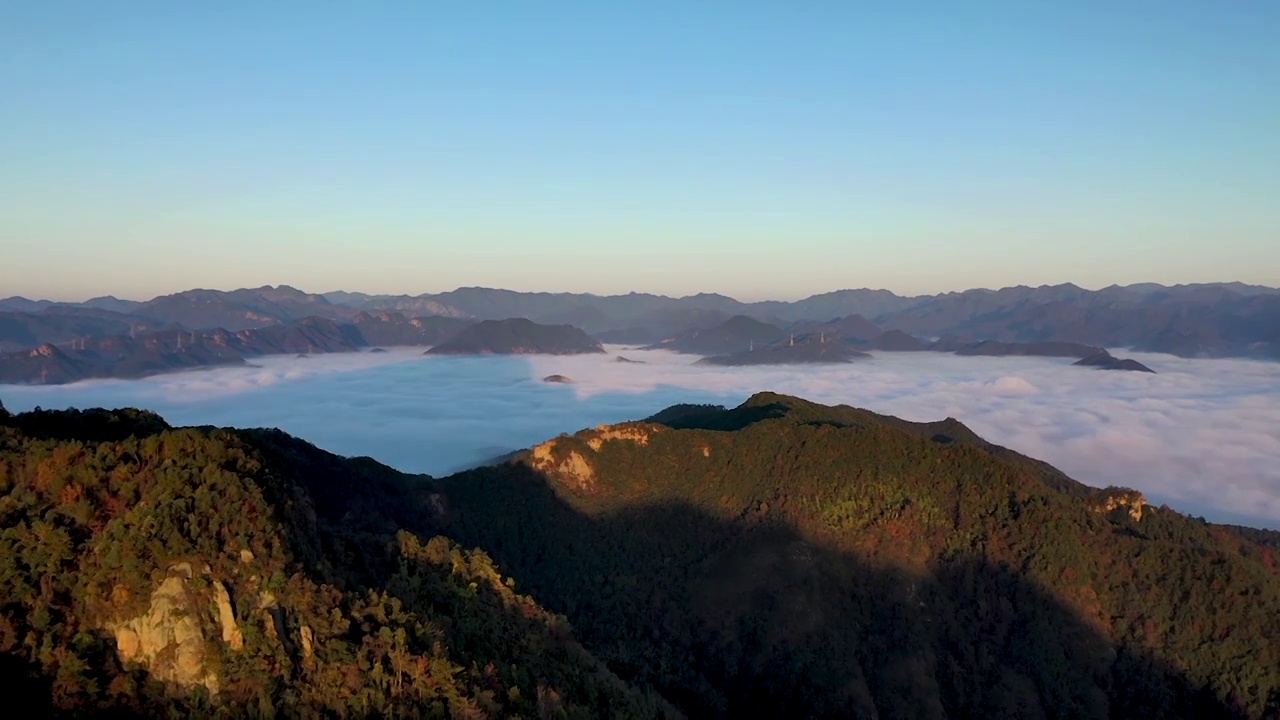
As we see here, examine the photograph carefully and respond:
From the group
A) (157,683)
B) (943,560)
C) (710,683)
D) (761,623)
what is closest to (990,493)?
(943,560)

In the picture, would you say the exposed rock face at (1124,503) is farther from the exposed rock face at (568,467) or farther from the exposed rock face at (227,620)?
the exposed rock face at (227,620)

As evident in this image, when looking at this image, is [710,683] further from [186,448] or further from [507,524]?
[186,448]

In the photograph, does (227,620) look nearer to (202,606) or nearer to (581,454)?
(202,606)

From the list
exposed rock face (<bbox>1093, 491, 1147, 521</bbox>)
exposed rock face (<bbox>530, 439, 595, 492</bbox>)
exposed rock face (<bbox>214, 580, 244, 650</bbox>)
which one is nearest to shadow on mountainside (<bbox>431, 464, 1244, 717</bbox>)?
exposed rock face (<bbox>530, 439, 595, 492</bbox>)

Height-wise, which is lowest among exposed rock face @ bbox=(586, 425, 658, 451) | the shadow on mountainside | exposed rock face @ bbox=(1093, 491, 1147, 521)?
the shadow on mountainside

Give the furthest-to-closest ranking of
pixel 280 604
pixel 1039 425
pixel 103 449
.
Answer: pixel 1039 425
pixel 103 449
pixel 280 604

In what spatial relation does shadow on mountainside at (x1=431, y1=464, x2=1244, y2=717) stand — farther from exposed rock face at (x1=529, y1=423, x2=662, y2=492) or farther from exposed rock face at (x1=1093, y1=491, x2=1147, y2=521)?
exposed rock face at (x1=1093, y1=491, x2=1147, y2=521)

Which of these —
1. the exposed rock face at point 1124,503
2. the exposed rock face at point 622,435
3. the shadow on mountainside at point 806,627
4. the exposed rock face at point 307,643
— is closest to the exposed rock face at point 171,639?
the exposed rock face at point 307,643
